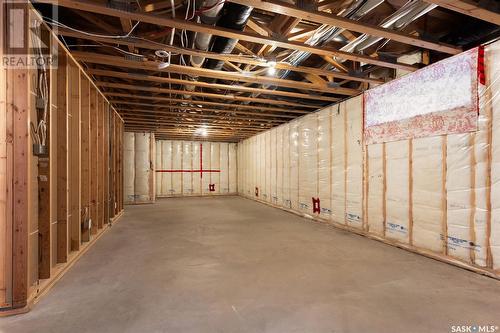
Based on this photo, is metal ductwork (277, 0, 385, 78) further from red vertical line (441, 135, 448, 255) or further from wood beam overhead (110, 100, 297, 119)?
wood beam overhead (110, 100, 297, 119)

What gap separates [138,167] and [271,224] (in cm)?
528

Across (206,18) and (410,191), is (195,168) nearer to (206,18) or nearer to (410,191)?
(410,191)

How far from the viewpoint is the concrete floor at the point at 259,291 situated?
5.98ft

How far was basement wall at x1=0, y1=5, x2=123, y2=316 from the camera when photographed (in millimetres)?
1996

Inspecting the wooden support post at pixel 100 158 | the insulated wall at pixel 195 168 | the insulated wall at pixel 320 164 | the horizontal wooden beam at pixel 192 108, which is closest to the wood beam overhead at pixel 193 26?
the insulated wall at pixel 320 164

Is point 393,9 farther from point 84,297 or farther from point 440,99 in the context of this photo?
point 84,297

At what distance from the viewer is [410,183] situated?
3555 mm

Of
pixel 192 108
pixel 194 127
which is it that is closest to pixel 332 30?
pixel 192 108

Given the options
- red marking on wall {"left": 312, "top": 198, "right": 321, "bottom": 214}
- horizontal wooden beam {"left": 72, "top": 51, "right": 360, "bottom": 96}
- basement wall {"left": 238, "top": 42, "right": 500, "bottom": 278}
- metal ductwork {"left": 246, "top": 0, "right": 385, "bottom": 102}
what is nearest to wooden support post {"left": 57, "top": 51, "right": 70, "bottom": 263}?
horizontal wooden beam {"left": 72, "top": 51, "right": 360, "bottom": 96}

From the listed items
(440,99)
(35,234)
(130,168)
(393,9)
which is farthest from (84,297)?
(130,168)

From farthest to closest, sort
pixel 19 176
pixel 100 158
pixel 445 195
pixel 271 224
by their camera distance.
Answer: pixel 271 224, pixel 100 158, pixel 445 195, pixel 19 176

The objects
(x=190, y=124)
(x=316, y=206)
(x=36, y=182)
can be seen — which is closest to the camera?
(x=36, y=182)

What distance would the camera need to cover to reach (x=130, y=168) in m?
8.00

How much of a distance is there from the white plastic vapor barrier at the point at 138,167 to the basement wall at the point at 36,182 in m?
4.56
